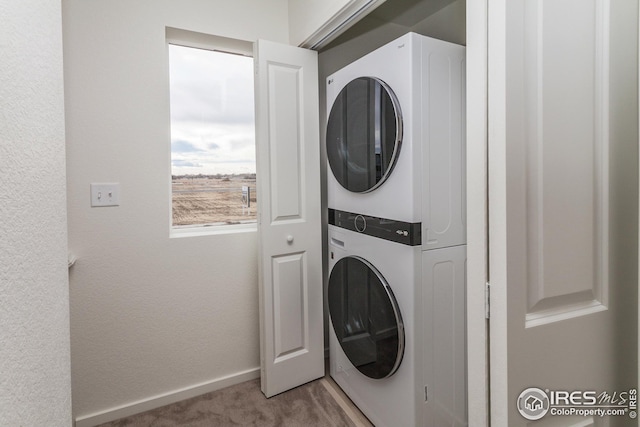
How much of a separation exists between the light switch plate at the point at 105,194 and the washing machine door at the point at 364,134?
1135mm

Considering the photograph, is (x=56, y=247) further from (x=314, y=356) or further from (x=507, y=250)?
(x=314, y=356)

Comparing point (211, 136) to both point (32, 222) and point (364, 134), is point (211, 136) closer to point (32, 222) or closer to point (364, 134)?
point (364, 134)

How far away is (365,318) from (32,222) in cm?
139

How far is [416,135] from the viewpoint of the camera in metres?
1.39

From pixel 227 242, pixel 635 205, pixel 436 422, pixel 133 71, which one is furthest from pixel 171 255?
pixel 635 205

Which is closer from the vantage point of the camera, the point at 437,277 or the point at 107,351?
the point at 437,277

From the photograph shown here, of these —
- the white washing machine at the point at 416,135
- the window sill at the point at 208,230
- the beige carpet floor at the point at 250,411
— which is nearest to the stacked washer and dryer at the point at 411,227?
the white washing machine at the point at 416,135

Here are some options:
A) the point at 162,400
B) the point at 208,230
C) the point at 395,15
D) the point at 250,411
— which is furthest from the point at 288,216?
the point at 395,15

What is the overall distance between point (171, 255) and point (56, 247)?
1.10 meters

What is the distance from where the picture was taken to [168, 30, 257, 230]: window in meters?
1.98

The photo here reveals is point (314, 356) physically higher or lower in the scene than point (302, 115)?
lower

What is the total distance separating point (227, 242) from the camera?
2025 mm

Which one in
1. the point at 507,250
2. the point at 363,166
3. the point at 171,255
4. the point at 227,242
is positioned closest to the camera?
the point at 507,250

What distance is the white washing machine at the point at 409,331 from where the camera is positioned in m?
1.44
